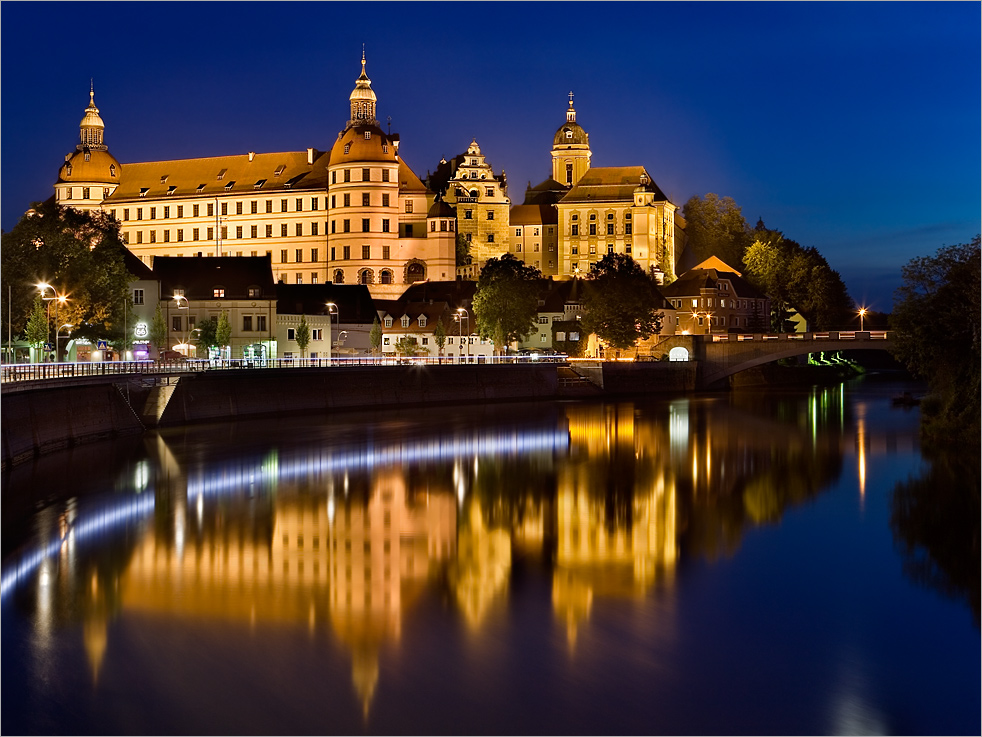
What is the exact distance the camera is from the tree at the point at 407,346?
9700 cm

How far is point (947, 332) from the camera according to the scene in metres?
43.1

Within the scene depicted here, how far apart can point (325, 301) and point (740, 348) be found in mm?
33812

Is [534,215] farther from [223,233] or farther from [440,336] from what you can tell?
[440,336]

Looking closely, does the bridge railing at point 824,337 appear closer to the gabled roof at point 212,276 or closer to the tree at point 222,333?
the gabled roof at point 212,276

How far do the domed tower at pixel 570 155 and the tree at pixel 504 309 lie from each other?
244ft

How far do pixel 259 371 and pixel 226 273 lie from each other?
27459 millimetres

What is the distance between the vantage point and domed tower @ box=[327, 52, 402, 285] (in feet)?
418

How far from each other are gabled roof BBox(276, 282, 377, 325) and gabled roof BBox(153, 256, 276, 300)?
2.89 metres

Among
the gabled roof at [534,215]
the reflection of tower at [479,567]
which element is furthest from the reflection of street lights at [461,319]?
the reflection of tower at [479,567]

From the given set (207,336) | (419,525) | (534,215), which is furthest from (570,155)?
(419,525)

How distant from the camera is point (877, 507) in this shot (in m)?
33.6

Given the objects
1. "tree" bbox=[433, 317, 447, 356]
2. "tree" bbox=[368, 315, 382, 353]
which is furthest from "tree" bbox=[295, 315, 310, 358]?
"tree" bbox=[433, 317, 447, 356]

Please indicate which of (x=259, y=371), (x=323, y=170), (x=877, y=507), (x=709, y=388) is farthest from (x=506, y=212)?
(x=877, y=507)

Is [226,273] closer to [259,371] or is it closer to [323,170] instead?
[259,371]
